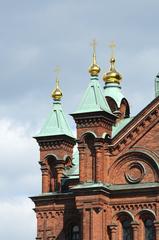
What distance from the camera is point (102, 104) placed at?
60.1m

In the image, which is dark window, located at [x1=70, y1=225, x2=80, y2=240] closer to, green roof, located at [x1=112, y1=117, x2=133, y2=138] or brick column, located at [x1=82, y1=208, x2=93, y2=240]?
brick column, located at [x1=82, y1=208, x2=93, y2=240]

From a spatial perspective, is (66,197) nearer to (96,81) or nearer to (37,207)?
(37,207)

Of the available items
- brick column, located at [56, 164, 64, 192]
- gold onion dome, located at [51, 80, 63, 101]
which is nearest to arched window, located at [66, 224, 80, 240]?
brick column, located at [56, 164, 64, 192]

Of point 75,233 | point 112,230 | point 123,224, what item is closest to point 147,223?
point 123,224

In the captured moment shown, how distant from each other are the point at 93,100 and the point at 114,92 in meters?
9.68

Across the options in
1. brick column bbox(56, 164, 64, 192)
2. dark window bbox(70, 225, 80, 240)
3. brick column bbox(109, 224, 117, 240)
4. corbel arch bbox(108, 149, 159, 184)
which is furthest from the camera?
brick column bbox(56, 164, 64, 192)

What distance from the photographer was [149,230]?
189 ft

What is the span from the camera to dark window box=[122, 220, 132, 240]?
5801 centimetres

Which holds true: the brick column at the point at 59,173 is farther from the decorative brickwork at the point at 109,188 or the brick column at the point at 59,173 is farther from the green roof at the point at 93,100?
the green roof at the point at 93,100

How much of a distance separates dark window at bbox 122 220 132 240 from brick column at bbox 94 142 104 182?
2472mm

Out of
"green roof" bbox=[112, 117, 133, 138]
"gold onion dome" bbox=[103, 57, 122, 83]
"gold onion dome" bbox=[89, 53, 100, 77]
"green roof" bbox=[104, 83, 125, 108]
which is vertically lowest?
"green roof" bbox=[112, 117, 133, 138]

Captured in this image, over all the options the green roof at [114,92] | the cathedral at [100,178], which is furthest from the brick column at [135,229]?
the green roof at [114,92]

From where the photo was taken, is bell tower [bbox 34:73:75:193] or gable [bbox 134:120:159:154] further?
bell tower [bbox 34:73:75:193]

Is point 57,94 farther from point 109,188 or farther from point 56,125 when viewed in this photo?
point 109,188
